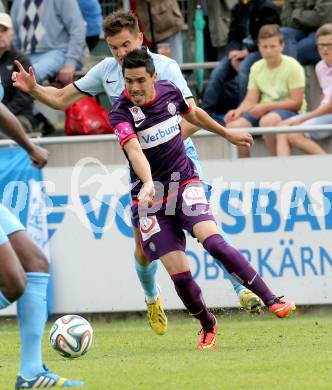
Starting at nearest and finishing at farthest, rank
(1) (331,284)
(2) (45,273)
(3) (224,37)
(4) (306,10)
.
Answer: (2) (45,273) → (1) (331,284) → (4) (306,10) → (3) (224,37)

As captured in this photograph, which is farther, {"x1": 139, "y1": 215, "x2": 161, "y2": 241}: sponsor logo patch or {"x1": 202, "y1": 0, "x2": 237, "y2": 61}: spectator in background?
{"x1": 202, "y1": 0, "x2": 237, "y2": 61}: spectator in background

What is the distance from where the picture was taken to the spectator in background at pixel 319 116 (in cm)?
1169

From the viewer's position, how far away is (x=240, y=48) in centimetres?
1446

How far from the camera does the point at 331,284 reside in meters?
11.4

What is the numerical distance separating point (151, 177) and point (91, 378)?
1.68m

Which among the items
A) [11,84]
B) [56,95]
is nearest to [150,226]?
[56,95]

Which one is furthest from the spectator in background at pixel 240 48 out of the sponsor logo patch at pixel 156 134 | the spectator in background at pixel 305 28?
the sponsor logo patch at pixel 156 134

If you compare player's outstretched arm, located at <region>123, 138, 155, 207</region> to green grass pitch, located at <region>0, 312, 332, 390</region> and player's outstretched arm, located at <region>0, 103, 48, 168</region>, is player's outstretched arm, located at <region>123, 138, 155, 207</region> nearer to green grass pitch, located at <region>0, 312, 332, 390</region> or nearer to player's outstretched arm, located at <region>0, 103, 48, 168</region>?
green grass pitch, located at <region>0, 312, 332, 390</region>

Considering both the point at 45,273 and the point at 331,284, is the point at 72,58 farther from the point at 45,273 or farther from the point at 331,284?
the point at 45,273

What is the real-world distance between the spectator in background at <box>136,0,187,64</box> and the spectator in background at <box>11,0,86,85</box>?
793 millimetres

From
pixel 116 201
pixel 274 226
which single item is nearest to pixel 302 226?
pixel 274 226

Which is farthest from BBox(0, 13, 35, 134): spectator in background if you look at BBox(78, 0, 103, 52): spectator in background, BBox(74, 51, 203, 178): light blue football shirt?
BBox(74, 51, 203, 178): light blue football shirt

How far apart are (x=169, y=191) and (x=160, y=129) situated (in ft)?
1.57

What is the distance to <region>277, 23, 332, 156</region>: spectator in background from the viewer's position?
1169cm
